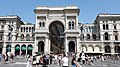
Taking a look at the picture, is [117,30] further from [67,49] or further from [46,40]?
[46,40]

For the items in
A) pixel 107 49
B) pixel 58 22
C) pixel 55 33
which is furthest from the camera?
pixel 55 33

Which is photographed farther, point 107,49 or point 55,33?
point 55,33

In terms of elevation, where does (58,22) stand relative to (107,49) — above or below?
above

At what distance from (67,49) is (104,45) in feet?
57.7

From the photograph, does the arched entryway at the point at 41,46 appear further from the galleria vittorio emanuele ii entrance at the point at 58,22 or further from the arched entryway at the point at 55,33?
the arched entryway at the point at 55,33

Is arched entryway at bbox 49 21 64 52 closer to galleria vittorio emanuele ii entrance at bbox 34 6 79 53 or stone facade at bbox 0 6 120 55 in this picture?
stone facade at bbox 0 6 120 55

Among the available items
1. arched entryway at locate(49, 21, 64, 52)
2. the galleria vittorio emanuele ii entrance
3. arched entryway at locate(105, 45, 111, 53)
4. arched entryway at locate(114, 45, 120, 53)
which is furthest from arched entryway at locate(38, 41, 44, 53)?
arched entryway at locate(114, 45, 120, 53)

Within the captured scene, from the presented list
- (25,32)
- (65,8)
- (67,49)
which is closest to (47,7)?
(65,8)

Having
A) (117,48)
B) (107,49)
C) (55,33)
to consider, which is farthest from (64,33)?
(55,33)

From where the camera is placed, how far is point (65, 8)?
8025 centimetres

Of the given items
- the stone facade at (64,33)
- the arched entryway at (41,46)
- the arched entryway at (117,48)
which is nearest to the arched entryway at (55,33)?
the stone facade at (64,33)

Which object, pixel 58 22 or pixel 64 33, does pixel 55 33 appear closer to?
pixel 58 22

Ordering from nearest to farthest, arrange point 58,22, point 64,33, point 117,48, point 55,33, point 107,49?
point 64,33
point 58,22
point 117,48
point 107,49
point 55,33

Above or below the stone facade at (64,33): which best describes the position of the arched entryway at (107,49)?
below
